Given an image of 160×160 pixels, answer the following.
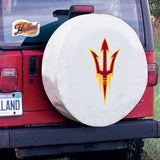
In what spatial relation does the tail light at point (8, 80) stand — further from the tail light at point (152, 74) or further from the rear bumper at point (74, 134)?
the tail light at point (152, 74)

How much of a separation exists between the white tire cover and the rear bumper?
0.16m

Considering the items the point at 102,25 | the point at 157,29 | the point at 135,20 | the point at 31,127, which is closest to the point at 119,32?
the point at 102,25

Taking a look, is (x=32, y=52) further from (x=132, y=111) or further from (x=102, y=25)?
(x=132, y=111)

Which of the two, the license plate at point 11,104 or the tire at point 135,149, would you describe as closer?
the license plate at point 11,104

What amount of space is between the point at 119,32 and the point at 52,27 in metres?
0.58

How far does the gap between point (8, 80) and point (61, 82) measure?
→ 1.50ft

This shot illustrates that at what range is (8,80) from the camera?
15.7 ft

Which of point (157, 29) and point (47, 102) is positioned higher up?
point (157, 29)

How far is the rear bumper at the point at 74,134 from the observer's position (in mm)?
4688

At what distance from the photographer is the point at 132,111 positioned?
5160mm

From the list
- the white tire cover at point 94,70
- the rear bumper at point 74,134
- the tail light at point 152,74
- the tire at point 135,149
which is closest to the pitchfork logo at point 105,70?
the white tire cover at point 94,70

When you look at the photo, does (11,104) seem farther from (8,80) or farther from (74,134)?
(74,134)

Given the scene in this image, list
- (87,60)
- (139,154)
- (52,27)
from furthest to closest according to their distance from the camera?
(139,154) < (52,27) < (87,60)

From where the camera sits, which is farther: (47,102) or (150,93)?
(150,93)
